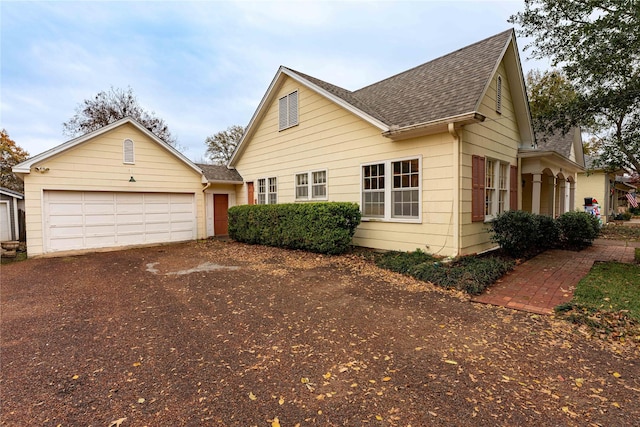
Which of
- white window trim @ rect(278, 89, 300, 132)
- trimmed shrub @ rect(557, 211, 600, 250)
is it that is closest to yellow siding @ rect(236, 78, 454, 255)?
white window trim @ rect(278, 89, 300, 132)

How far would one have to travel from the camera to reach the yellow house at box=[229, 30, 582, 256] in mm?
7152

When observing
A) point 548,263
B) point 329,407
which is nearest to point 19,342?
point 329,407

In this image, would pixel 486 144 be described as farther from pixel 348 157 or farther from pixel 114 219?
pixel 114 219

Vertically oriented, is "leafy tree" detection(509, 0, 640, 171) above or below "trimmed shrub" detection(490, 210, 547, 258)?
above

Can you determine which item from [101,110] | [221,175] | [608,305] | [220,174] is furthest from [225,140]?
[608,305]

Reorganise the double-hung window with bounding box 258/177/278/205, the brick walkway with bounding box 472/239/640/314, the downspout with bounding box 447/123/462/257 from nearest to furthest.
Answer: the brick walkway with bounding box 472/239/640/314 < the downspout with bounding box 447/123/462/257 < the double-hung window with bounding box 258/177/278/205

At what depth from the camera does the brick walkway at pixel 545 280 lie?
15.2 ft

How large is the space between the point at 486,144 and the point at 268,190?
8.35m

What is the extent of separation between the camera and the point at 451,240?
7.11m

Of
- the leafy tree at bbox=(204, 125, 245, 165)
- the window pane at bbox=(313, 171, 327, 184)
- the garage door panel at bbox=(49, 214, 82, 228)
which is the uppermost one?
the leafy tree at bbox=(204, 125, 245, 165)

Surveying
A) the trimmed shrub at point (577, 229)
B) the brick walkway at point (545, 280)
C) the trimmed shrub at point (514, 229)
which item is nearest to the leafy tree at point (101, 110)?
the trimmed shrub at point (514, 229)

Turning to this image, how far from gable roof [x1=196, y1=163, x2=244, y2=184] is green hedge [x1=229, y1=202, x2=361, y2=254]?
2.46m

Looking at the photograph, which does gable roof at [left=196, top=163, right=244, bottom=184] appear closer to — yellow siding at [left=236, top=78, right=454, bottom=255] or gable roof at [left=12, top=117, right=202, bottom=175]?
yellow siding at [left=236, top=78, right=454, bottom=255]

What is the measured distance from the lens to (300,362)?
2.99 metres
